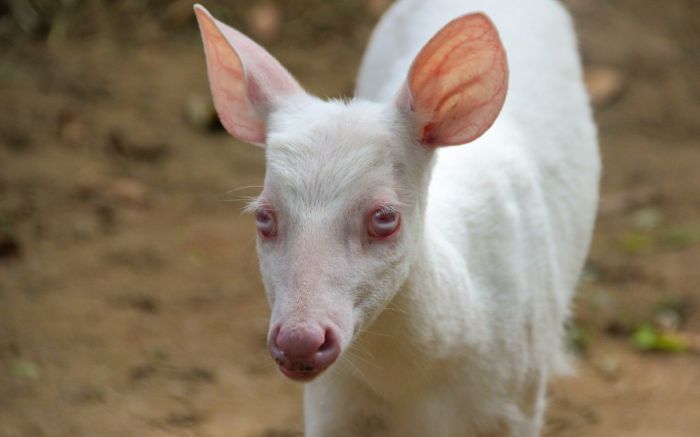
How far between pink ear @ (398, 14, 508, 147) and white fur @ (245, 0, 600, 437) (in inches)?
3.3

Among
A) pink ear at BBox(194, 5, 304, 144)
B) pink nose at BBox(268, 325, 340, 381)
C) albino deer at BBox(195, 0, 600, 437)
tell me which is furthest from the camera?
pink ear at BBox(194, 5, 304, 144)

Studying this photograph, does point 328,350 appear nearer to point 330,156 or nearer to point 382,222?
point 382,222

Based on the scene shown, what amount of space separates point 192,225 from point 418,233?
11.4 feet

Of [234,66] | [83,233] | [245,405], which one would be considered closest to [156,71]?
[83,233]

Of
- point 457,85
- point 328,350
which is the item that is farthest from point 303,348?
point 457,85

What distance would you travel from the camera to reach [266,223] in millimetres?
2861

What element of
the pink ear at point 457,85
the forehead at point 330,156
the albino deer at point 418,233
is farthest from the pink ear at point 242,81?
A: the pink ear at point 457,85

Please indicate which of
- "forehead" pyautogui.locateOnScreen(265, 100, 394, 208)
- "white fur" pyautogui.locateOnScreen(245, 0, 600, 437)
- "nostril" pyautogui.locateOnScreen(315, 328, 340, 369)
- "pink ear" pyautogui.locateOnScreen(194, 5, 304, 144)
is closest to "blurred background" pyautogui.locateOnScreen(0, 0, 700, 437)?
"white fur" pyautogui.locateOnScreen(245, 0, 600, 437)

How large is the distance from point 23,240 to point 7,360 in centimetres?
115

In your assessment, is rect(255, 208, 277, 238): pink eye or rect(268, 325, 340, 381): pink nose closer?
rect(268, 325, 340, 381): pink nose

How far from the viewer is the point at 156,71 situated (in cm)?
773

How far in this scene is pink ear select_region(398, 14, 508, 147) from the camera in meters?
2.91

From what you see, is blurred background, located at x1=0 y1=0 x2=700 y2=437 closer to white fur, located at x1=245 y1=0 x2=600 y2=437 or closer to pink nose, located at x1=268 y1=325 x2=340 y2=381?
white fur, located at x1=245 y1=0 x2=600 y2=437

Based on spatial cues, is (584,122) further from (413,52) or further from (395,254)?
(395,254)
